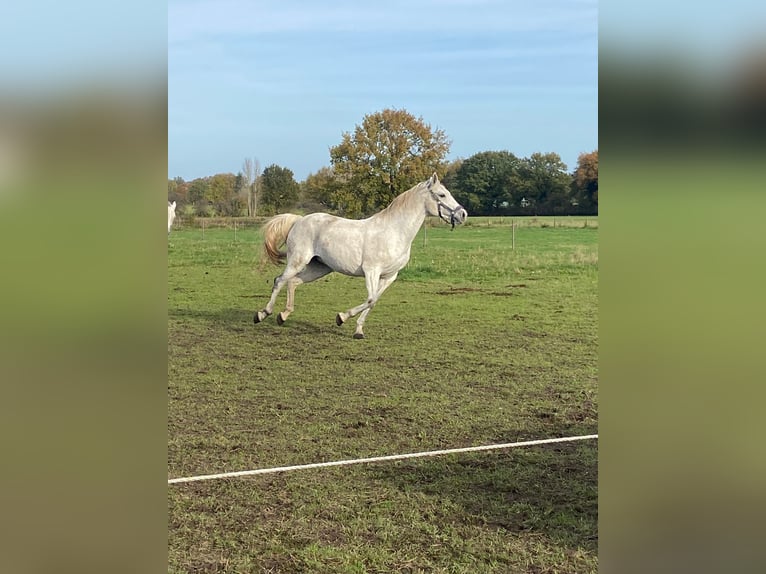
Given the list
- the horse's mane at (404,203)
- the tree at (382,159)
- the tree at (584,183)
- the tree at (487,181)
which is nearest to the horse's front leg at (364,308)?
the horse's mane at (404,203)

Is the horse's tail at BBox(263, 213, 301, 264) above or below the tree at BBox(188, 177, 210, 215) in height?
below

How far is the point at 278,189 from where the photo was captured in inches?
508

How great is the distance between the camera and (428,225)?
14.0m

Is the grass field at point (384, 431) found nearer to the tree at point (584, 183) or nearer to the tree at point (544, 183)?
the tree at point (584, 183)

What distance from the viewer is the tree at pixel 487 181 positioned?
13.3 metres

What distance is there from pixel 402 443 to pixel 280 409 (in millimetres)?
917

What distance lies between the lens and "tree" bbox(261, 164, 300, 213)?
12.7 meters
